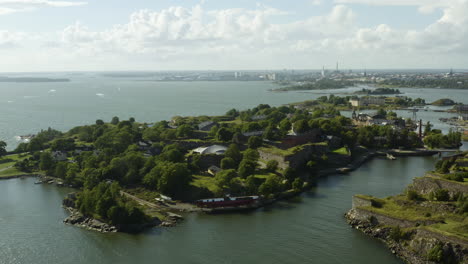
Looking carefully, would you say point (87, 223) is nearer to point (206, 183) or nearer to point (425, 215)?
point (206, 183)

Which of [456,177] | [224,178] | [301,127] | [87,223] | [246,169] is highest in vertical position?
[301,127]

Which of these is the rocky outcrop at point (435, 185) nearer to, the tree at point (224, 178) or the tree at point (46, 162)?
the tree at point (224, 178)

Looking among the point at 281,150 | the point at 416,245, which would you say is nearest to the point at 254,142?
the point at 281,150

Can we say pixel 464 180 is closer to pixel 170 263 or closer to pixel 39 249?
pixel 170 263

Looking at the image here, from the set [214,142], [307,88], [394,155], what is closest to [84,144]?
[214,142]

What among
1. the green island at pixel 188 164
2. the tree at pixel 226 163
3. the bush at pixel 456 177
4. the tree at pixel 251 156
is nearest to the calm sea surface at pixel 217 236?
the green island at pixel 188 164

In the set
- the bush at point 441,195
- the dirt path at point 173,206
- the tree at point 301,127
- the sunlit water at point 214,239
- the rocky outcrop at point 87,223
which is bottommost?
the sunlit water at point 214,239

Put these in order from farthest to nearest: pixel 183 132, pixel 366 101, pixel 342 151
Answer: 1. pixel 366 101
2. pixel 183 132
3. pixel 342 151
